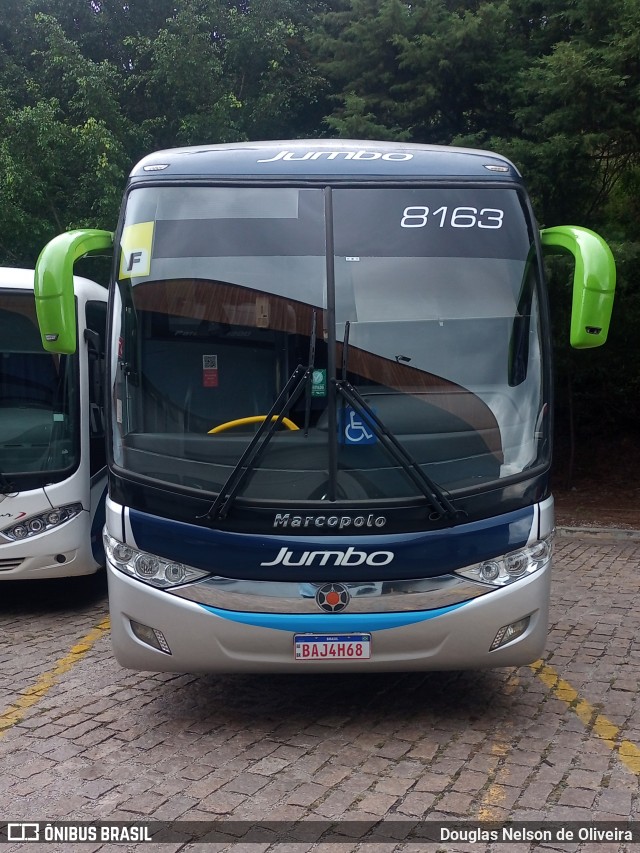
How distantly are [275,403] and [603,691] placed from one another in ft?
9.11

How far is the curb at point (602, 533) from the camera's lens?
41.4 ft

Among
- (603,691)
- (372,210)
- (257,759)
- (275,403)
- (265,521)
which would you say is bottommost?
(603,691)

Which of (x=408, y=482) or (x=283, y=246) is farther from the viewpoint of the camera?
(x=283, y=246)

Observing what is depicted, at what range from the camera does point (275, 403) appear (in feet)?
16.7

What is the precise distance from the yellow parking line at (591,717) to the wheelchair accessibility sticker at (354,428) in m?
2.01

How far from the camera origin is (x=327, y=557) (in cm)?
498

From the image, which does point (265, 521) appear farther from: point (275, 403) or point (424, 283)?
point (424, 283)

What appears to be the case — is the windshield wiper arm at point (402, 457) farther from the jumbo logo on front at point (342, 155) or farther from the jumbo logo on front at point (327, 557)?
the jumbo logo on front at point (342, 155)

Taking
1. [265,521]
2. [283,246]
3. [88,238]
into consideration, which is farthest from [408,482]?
[88,238]

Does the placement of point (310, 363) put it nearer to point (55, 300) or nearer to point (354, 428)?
point (354, 428)

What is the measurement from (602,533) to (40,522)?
7732 millimetres

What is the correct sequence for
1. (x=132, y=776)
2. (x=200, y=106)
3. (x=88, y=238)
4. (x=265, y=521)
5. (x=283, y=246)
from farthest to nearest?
(x=200, y=106) < (x=88, y=238) < (x=283, y=246) < (x=265, y=521) < (x=132, y=776)

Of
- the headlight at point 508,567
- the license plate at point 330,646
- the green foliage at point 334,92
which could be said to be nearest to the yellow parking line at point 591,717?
the headlight at point 508,567

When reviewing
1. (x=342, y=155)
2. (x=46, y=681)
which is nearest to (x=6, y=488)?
(x=46, y=681)
